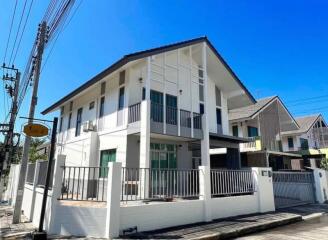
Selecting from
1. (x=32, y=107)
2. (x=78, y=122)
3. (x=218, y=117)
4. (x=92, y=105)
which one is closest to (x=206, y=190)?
(x=32, y=107)

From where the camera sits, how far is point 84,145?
15680 millimetres

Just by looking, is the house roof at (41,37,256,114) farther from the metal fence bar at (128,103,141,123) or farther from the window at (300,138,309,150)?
the window at (300,138,309,150)

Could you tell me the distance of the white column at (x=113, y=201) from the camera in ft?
22.6

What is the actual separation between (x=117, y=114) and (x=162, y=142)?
2.89 m

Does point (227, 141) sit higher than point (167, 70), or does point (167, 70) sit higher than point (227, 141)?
point (167, 70)

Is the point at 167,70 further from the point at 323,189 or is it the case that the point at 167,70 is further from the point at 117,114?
the point at 323,189

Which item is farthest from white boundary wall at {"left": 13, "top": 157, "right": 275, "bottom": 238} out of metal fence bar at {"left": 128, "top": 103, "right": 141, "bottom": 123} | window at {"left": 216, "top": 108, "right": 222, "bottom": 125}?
window at {"left": 216, "top": 108, "right": 222, "bottom": 125}

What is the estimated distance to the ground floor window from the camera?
44.5ft

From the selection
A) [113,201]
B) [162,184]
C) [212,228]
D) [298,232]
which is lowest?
[298,232]

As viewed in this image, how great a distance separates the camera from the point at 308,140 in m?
33.7

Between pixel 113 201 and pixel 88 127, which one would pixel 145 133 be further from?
pixel 88 127

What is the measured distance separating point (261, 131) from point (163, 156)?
600 inches

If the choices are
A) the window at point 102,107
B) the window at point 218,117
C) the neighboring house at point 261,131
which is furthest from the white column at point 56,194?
the neighboring house at point 261,131

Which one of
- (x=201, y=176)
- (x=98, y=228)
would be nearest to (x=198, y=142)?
(x=201, y=176)
